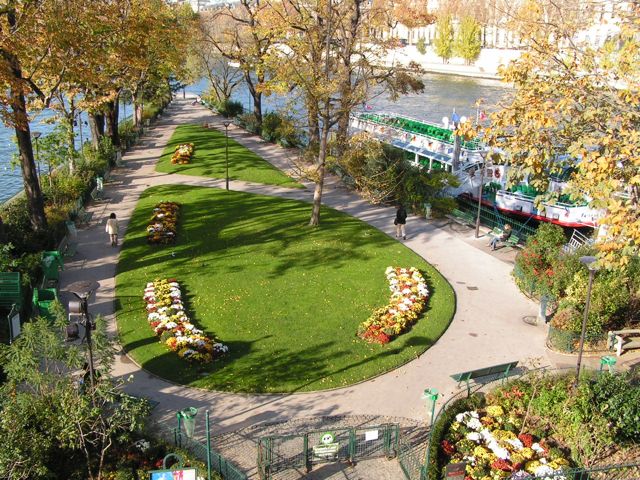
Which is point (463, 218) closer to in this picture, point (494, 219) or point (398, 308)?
point (494, 219)

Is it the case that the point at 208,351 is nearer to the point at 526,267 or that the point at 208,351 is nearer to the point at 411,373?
the point at 411,373

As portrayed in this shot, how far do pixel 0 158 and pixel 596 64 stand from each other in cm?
4530

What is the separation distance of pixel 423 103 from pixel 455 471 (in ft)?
206

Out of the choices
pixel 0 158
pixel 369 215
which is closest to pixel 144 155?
pixel 0 158

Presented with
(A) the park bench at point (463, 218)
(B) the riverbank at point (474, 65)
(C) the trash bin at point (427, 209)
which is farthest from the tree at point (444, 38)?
(A) the park bench at point (463, 218)

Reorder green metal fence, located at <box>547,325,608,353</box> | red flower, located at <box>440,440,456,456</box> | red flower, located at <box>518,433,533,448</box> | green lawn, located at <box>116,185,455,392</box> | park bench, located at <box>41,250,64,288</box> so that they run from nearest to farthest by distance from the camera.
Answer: red flower, located at <box>440,440,456,456</box>, red flower, located at <box>518,433,533,448</box>, green lawn, located at <box>116,185,455,392</box>, green metal fence, located at <box>547,325,608,353</box>, park bench, located at <box>41,250,64,288</box>

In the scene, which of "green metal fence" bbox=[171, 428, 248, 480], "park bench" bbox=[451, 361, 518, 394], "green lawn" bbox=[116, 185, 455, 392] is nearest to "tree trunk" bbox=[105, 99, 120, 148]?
"green lawn" bbox=[116, 185, 455, 392]

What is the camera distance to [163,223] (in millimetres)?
25031

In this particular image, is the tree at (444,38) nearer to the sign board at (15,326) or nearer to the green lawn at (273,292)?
the green lawn at (273,292)

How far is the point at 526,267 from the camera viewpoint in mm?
20375

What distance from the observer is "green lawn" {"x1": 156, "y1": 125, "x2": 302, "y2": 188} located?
1344 inches

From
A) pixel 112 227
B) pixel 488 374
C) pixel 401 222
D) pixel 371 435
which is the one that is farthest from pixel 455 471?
pixel 112 227

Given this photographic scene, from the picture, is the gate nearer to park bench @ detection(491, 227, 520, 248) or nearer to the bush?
park bench @ detection(491, 227, 520, 248)

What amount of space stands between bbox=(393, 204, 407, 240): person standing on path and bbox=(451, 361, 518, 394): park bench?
1029 centimetres
